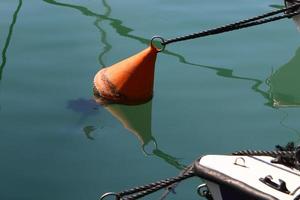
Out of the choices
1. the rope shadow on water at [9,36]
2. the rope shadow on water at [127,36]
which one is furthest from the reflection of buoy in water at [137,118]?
the rope shadow on water at [9,36]

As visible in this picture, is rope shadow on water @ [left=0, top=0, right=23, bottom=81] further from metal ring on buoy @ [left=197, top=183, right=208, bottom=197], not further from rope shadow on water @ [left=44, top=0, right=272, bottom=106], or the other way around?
metal ring on buoy @ [left=197, top=183, right=208, bottom=197]

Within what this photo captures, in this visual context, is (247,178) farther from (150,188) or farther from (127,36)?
(127,36)

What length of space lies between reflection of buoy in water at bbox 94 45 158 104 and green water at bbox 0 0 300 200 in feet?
0.31

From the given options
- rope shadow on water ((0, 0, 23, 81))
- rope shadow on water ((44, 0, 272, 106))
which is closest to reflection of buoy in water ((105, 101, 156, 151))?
rope shadow on water ((44, 0, 272, 106))

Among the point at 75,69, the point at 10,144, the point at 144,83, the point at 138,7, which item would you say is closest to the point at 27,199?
the point at 10,144

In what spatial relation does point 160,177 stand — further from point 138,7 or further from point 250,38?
point 138,7

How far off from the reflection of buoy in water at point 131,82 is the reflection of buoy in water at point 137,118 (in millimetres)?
74

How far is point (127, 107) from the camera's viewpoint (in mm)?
5891

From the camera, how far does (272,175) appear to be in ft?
11.4

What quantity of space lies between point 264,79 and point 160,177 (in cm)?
191

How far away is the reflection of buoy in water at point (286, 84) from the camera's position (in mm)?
5922

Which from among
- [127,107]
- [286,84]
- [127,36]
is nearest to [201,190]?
[127,107]

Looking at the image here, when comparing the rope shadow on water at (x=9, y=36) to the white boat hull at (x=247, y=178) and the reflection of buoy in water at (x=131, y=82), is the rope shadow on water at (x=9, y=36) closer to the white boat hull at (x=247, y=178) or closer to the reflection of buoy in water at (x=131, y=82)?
the reflection of buoy in water at (x=131, y=82)

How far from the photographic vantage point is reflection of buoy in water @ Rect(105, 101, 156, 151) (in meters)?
5.48
